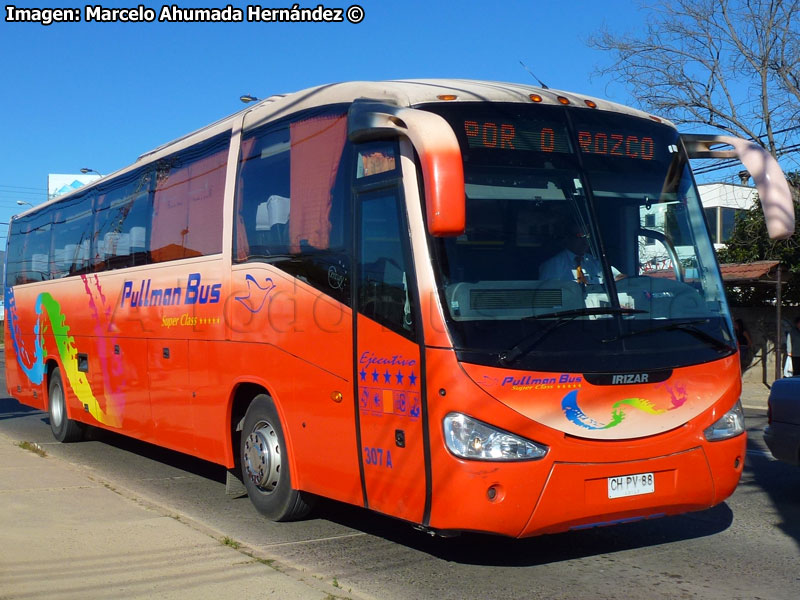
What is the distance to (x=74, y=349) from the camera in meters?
12.5

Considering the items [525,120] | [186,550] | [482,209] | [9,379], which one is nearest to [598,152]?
[525,120]

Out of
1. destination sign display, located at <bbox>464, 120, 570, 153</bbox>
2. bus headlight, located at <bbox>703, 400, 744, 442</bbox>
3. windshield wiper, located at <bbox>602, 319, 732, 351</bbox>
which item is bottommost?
bus headlight, located at <bbox>703, 400, 744, 442</bbox>

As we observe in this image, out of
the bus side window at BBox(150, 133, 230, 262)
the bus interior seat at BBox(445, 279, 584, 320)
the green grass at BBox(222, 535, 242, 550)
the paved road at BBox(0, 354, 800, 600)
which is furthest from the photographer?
the bus side window at BBox(150, 133, 230, 262)

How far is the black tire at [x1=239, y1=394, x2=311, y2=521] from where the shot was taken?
24.9ft

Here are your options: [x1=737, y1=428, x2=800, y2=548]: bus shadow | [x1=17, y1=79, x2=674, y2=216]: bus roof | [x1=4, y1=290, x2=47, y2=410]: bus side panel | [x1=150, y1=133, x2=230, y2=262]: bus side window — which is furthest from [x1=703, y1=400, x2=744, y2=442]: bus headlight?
[x1=4, y1=290, x2=47, y2=410]: bus side panel

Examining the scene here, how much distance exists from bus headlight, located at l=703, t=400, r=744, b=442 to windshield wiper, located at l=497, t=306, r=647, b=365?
3.15 feet

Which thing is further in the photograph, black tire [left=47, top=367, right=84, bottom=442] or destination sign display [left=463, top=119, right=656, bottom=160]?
black tire [left=47, top=367, right=84, bottom=442]

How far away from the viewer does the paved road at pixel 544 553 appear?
19.5ft

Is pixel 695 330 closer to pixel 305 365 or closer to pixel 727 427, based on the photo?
pixel 727 427

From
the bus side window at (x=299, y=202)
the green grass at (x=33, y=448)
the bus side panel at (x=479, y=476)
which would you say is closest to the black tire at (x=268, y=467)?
the bus side window at (x=299, y=202)

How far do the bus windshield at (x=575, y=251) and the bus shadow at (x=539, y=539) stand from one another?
1657 mm

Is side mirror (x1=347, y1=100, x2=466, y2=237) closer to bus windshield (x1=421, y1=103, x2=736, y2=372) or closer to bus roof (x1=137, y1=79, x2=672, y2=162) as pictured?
bus windshield (x1=421, y1=103, x2=736, y2=372)

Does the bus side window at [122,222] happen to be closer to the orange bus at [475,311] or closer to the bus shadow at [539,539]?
the orange bus at [475,311]

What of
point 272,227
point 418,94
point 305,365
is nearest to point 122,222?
point 272,227
